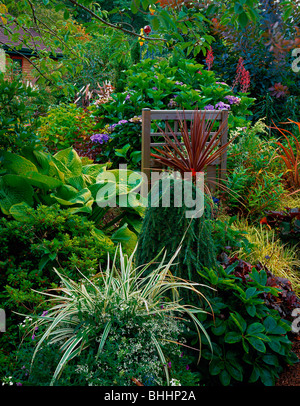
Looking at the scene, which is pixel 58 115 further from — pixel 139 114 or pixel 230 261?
pixel 230 261

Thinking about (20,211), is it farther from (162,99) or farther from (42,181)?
(162,99)

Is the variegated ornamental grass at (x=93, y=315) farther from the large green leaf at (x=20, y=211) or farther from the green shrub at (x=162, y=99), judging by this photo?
the green shrub at (x=162, y=99)

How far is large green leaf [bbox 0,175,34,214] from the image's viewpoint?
2.99 meters

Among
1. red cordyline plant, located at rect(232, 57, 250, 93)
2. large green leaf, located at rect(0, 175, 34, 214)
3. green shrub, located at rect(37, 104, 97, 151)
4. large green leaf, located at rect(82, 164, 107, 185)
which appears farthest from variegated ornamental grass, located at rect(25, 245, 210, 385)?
red cordyline plant, located at rect(232, 57, 250, 93)

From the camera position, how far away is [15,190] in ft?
9.99

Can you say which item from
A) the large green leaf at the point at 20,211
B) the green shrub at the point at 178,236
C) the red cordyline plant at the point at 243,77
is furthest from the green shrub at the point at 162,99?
the green shrub at the point at 178,236

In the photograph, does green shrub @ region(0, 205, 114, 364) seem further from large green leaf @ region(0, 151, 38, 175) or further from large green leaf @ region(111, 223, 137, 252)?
large green leaf @ region(0, 151, 38, 175)

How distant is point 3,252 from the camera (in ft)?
8.55

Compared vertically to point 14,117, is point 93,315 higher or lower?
lower

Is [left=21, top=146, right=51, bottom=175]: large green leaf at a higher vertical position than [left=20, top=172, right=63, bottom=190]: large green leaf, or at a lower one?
higher

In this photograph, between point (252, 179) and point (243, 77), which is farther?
point (243, 77)

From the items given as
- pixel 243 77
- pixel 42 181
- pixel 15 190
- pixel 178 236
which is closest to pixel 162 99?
pixel 243 77

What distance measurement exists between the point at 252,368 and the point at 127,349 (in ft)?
3.12

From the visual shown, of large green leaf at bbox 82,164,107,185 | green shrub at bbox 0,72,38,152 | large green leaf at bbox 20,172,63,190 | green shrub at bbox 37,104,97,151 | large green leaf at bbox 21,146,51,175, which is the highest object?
green shrub at bbox 37,104,97,151
